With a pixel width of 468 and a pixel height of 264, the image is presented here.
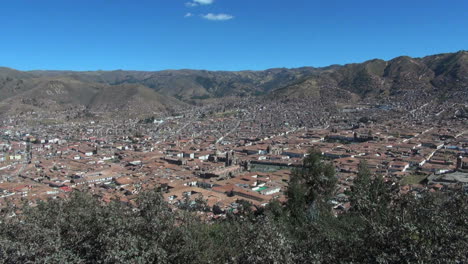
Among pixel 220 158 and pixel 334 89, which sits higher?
pixel 334 89

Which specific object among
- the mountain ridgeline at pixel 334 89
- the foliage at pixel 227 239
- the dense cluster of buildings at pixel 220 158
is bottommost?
the dense cluster of buildings at pixel 220 158

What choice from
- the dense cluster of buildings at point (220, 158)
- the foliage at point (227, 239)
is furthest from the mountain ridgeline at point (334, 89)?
the foliage at point (227, 239)

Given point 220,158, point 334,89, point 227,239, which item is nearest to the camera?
point 227,239

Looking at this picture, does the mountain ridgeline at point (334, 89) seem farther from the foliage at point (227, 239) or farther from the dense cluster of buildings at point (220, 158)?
the foliage at point (227, 239)

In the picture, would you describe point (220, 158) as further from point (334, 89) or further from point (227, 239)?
point (334, 89)

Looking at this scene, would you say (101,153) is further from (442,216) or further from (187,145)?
(442,216)

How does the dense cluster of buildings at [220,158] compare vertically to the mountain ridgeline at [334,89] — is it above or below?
below

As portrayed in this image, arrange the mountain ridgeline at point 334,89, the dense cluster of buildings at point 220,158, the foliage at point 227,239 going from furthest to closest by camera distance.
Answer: the mountain ridgeline at point 334,89 → the dense cluster of buildings at point 220,158 → the foliage at point 227,239

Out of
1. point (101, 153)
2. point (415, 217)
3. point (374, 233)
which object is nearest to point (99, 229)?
point (374, 233)

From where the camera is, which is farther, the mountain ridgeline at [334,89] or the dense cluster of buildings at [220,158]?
the mountain ridgeline at [334,89]

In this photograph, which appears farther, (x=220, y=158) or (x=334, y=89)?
(x=334, y=89)

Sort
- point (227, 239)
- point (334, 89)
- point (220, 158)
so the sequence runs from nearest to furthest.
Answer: point (227, 239)
point (220, 158)
point (334, 89)

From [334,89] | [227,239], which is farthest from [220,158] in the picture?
[334,89]
